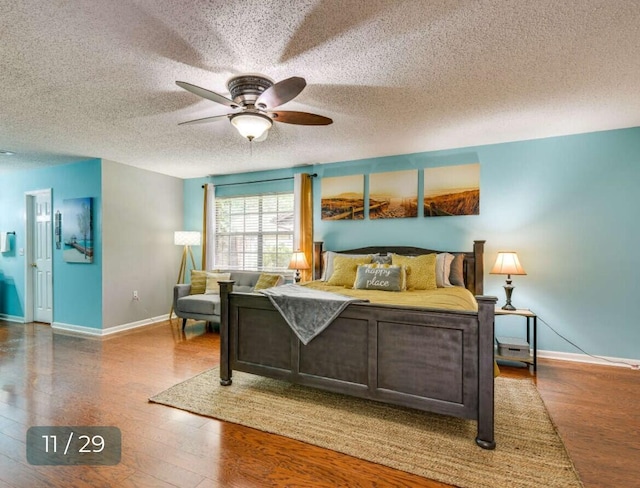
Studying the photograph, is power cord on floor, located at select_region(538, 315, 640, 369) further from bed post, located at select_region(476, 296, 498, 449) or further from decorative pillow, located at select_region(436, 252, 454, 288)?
bed post, located at select_region(476, 296, 498, 449)

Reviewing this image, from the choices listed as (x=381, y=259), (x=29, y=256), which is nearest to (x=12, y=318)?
(x=29, y=256)

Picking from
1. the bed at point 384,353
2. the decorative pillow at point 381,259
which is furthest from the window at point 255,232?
the bed at point 384,353

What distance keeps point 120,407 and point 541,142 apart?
493cm

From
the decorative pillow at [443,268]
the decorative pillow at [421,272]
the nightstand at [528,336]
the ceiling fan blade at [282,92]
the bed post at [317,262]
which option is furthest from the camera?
the bed post at [317,262]

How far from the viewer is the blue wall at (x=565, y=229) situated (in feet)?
11.4

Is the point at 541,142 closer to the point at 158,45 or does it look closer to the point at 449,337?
the point at 449,337

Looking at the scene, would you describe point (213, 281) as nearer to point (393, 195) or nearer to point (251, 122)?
point (393, 195)

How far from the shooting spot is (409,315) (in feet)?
7.27

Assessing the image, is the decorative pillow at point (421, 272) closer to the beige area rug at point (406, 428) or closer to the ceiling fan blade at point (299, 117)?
the beige area rug at point (406, 428)

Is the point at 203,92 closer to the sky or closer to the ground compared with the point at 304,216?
closer to the sky

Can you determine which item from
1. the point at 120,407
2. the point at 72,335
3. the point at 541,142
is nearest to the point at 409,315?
the point at 120,407

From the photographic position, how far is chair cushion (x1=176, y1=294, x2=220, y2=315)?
15.1 ft

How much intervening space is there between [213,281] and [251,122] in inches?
129

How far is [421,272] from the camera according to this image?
3625 mm
